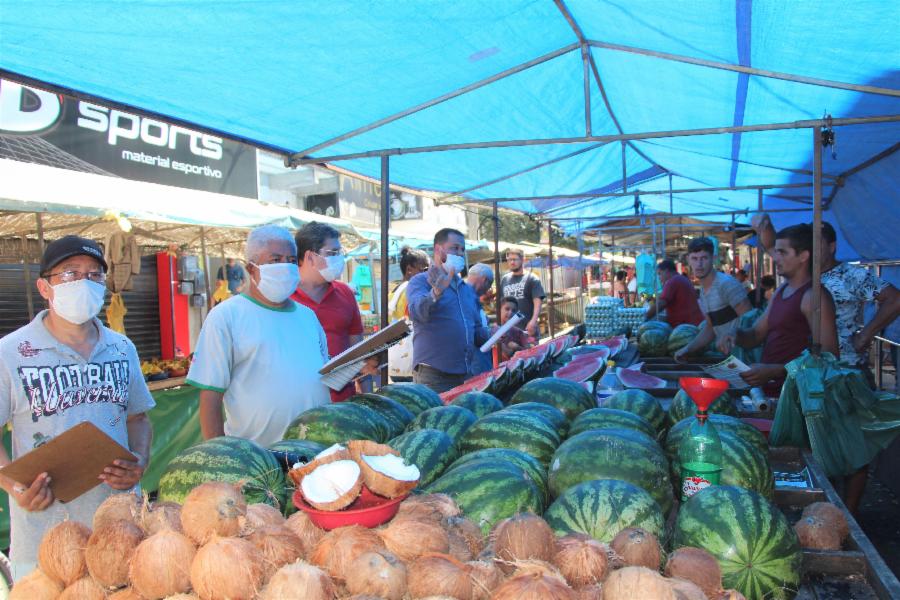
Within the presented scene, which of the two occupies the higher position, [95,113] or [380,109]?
[95,113]

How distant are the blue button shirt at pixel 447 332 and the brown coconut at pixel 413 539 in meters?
3.73

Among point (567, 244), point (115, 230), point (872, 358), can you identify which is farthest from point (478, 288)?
point (567, 244)

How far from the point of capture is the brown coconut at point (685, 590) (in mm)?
1232

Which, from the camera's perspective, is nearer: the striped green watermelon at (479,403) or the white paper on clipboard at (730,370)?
the striped green watermelon at (479,403)

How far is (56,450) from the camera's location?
Result: 5.86ft

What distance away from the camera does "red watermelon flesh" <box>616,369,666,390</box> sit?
Result: 14.7 feet

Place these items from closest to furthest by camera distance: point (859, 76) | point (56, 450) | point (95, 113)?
point (56, 450)
point (859, 76)
point (95, 113)

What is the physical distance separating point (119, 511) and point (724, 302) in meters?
6.36

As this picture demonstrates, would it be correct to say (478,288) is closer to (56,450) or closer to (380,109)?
(380,109)

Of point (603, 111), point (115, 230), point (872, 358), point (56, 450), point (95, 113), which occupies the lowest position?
point (872, 358)

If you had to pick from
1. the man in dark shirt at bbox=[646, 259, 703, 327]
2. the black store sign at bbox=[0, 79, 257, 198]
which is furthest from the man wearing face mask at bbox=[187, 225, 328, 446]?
the black store sign at bbox=[0, 79, 257, 198]

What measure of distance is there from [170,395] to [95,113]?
26.8 ft

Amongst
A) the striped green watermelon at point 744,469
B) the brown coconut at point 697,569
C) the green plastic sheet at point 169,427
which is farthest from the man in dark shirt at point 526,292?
the brown coconut at point 697,569

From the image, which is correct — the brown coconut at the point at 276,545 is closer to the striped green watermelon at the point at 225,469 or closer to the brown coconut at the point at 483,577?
the brown coconut at the point at 483,577
